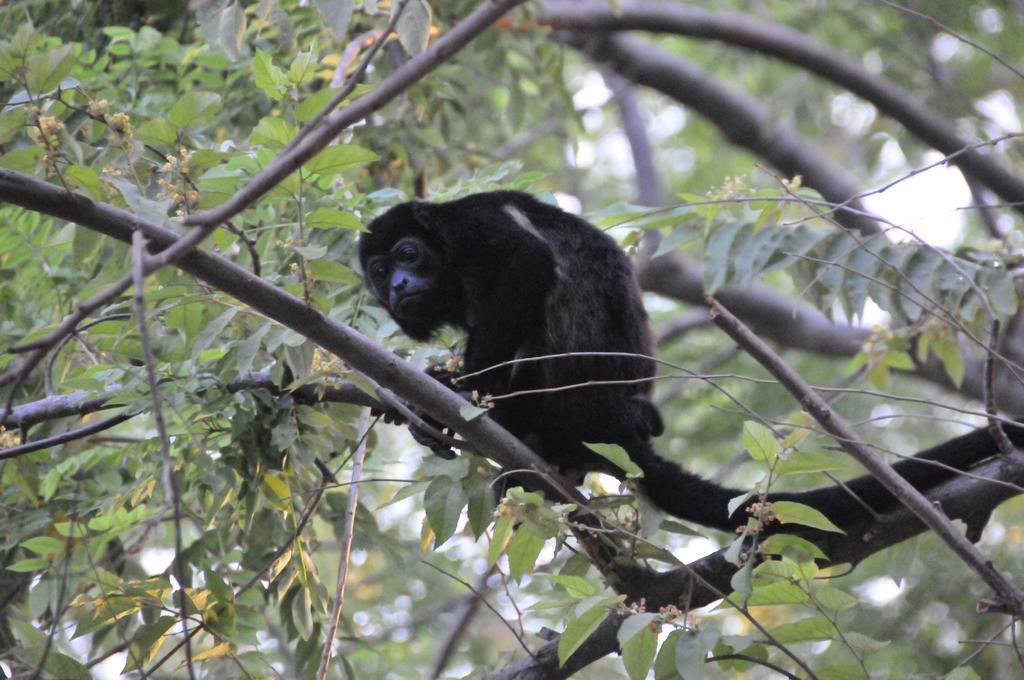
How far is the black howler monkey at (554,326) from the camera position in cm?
345

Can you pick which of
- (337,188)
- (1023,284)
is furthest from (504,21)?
(1023,284)

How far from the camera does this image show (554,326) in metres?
3.57

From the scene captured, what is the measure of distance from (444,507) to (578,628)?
492 millimetres

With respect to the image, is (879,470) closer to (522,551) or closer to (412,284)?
(522,551)

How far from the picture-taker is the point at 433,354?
11.2 feet

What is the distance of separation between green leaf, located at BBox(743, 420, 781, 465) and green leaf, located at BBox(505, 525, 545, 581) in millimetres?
589

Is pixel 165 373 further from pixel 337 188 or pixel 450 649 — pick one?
pixel 450 649

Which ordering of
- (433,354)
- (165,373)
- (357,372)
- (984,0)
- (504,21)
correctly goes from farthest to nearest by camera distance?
1. (984,0)
2. (504,21)
3. (433,354)
4. (165,373)
5. (357,372)

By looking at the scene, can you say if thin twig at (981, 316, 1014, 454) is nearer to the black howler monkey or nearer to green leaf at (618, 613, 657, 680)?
the black howler monkey

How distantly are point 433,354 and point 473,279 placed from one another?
48 centimetres

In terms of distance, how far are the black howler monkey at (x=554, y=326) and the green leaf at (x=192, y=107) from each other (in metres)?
1.28

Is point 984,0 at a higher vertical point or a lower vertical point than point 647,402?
higher

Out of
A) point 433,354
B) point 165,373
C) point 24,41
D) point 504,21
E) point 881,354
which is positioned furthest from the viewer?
point 504,21

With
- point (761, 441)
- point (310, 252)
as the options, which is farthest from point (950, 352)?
point (310, 252)
